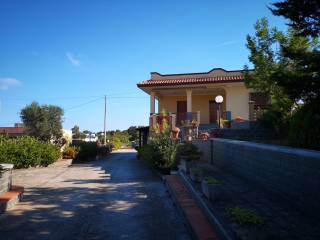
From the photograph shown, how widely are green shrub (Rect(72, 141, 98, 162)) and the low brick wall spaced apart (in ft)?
51.5

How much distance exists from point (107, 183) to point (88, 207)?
13.4ft

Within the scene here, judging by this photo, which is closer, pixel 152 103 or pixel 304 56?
pixel 304 56

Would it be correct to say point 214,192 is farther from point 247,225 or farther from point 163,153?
point 163,153

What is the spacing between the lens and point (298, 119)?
8.51 m

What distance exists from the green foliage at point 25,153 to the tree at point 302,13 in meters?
16.1

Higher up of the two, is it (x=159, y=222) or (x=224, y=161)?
(x=224, y=161)

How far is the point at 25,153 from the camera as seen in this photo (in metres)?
18.4

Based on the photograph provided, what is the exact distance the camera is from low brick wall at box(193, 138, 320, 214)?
17.9 feet

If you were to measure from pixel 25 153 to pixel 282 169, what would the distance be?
15309 mm

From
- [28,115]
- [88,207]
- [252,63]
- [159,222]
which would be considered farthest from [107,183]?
[28,115]

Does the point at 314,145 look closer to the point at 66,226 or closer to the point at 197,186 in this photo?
the point at 197,186

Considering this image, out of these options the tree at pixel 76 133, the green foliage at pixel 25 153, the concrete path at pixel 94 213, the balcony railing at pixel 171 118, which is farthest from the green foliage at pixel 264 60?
the tree at pixel 76 133

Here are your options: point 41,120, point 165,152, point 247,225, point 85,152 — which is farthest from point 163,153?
point 41,120

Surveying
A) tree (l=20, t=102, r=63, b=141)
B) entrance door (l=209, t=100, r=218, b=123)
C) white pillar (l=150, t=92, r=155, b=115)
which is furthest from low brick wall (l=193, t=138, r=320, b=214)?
tree (l=20, t=102, r=63, b=141)
